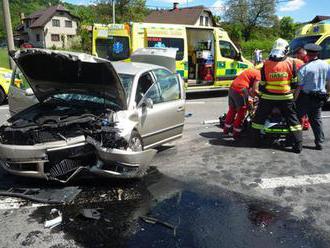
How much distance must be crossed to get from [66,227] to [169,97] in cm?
301

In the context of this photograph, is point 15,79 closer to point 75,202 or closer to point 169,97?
point 169,97

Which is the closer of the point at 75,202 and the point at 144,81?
the point at 75,202

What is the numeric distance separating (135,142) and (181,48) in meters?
7.59

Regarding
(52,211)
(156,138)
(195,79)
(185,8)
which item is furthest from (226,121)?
(185,8)

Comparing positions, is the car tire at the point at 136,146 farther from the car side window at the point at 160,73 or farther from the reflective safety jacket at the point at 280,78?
the reflective safety jacket at the point at 280,78

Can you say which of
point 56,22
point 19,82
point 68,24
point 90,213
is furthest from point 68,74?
point 68,24

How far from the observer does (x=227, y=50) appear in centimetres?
1309

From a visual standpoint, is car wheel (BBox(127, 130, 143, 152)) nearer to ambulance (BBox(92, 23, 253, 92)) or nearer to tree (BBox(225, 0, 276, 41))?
ambulance (BBox(92, 23, 253, 92))

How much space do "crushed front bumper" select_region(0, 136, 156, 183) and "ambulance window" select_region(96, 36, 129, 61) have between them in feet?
24.9

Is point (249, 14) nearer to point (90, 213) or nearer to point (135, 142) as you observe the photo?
point (135, 142)

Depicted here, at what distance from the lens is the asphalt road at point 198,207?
3732 mm

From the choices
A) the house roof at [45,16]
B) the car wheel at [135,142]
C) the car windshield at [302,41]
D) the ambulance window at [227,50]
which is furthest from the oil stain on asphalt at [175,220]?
the house roof at [45,16]

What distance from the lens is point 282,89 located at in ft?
21.2

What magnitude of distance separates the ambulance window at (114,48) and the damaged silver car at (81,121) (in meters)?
5.95
